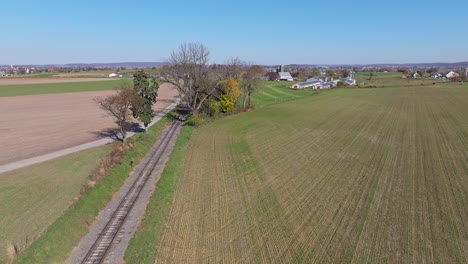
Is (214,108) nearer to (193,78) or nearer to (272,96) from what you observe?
(193,78)

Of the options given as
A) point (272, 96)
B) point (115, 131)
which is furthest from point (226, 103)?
point (272, 96)

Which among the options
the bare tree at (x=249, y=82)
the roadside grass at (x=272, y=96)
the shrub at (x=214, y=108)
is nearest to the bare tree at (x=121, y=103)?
the shrub at (x=214, y=108)

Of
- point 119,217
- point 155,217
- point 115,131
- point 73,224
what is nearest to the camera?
point 73,224

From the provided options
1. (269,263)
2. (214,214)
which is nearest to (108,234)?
(214,214)

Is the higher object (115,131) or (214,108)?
(214,108)

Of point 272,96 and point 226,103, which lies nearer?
point 226,103

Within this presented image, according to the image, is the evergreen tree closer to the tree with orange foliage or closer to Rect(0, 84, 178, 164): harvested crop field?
Rect(0, 84, 178, 164): harvested crop field
